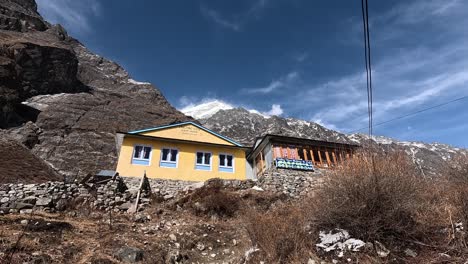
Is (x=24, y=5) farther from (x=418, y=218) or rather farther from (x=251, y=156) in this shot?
(x=418, y=218)

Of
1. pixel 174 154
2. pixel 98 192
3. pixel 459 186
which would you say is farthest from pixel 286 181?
pixel 98 192

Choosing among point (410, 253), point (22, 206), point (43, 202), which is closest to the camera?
point (410, 253)

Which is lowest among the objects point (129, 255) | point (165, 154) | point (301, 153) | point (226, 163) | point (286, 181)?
point (129, 255)

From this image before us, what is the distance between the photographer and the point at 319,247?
256 inches

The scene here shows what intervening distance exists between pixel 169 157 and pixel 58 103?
42.2m

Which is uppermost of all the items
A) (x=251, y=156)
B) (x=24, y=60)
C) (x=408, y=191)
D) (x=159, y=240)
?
(x=24, y=60)

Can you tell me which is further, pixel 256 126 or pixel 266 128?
pixel 256 126

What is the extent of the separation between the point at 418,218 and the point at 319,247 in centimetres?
263

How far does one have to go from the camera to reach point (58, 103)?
50.2 m

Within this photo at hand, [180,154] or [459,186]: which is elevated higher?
[180,154]

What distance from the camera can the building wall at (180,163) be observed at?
18.6 metres

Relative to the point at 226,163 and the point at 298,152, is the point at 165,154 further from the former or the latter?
the point at 298,152

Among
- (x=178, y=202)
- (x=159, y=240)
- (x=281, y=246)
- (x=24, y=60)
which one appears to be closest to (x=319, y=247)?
(x=281, y=246)

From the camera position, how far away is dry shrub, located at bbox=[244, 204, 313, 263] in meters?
6.50
